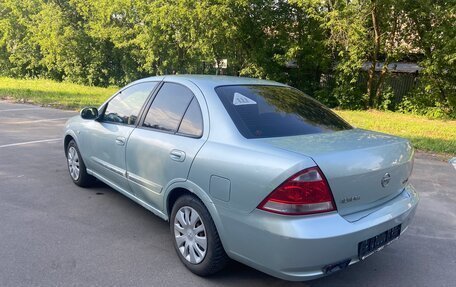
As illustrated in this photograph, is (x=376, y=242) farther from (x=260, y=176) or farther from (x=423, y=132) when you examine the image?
(x=423, y=132)

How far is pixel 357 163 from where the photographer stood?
281cm

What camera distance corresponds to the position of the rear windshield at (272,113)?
10.6ft

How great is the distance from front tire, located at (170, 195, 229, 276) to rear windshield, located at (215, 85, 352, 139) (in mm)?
724

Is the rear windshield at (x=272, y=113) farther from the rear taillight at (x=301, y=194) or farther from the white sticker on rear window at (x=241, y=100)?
the rear taillight at (x=301, y=194)

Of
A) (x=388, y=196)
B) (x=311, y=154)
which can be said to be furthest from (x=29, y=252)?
(x=388, y=196)

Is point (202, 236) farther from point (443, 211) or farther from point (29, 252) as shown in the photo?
point (443, 211)

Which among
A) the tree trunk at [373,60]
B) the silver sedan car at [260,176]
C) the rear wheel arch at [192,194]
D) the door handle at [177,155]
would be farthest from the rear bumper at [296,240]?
the tree trunk at [373,60]

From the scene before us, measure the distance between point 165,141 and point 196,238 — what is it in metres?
0.89

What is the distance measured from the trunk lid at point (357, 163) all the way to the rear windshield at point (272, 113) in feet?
0.54

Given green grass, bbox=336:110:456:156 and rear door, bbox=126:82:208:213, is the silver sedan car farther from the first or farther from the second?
green grass, bbox=336:110:456:156

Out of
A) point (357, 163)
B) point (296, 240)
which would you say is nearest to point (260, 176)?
point (296, 240)

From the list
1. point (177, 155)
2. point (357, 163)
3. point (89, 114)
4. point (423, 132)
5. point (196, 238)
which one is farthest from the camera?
point (423, 132)

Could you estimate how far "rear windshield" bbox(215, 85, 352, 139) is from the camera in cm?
323

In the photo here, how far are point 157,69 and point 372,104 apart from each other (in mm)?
11779
